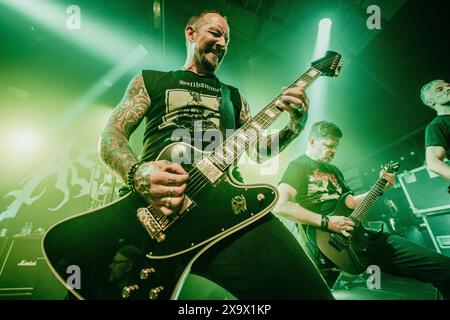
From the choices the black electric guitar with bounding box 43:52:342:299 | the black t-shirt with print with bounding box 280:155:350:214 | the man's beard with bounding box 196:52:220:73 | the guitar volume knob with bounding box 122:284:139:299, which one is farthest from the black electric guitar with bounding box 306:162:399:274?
the guitar volume knob with bounding box 122:284:139:299

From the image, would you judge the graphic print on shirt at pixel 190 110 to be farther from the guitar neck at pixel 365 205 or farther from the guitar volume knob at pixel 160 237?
the guitar neck at pixel 365 205

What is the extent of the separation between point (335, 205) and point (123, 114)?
2716mm

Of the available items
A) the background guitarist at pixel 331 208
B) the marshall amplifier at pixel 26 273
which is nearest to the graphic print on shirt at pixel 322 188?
the background guitarist at pixel 331 208

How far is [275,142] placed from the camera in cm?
195

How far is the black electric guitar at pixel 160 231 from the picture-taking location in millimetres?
1038

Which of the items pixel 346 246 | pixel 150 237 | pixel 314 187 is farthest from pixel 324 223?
pixel 150 237

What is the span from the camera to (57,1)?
505cm

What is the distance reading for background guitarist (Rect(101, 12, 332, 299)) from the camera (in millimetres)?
1164

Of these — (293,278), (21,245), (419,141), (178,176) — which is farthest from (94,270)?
(419,141)

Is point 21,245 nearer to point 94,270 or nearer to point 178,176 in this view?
point 94,270

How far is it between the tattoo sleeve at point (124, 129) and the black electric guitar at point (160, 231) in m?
0.24

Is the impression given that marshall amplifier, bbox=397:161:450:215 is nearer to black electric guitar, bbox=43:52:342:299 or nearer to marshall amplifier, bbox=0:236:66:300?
black electric guitar, bbox=43:52:342:299

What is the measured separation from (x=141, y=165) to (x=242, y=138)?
0.69 m

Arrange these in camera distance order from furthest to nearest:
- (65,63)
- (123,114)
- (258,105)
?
(258,105) < (65,63) < (123,114)
